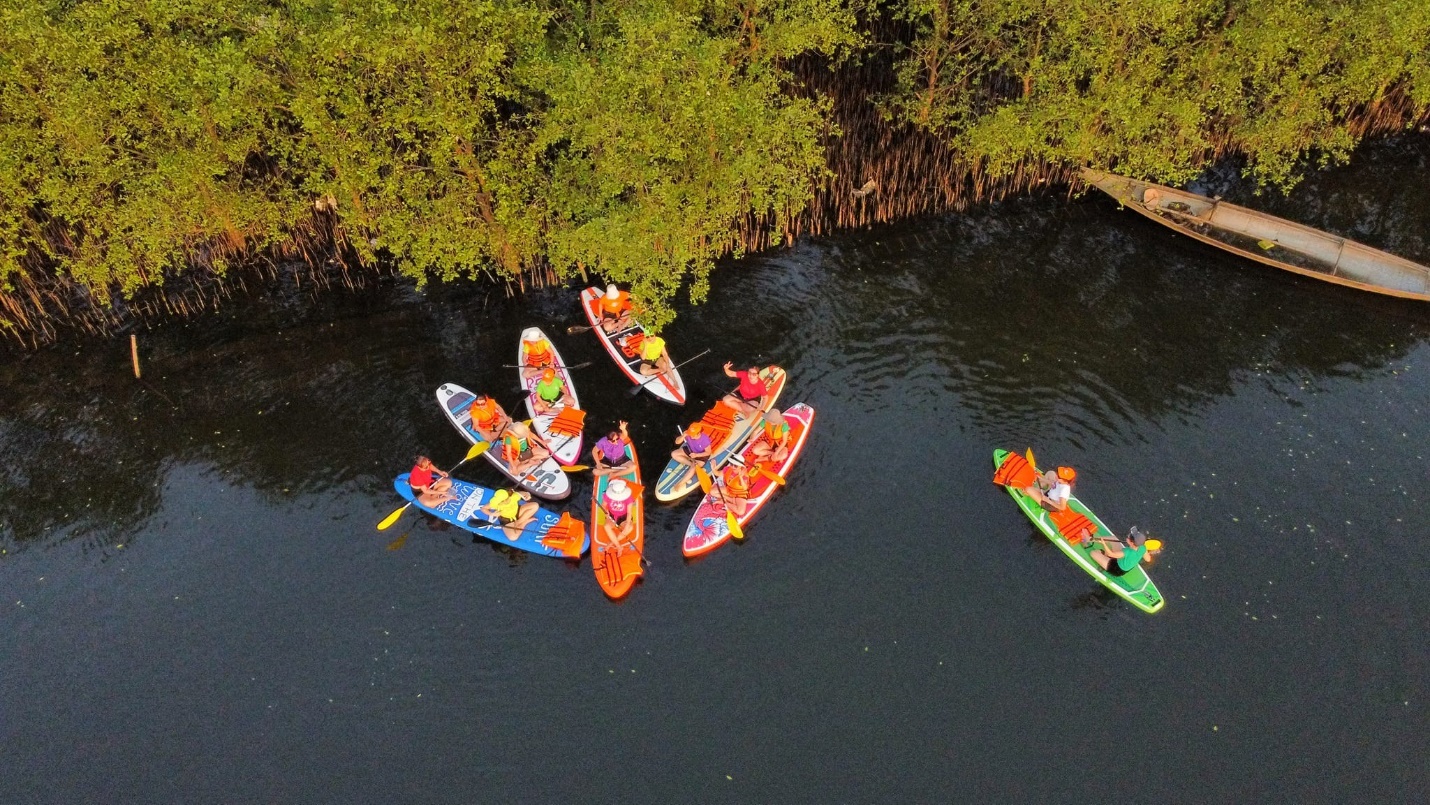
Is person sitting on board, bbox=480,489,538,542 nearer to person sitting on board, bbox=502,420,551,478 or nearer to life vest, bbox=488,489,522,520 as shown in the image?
life vest, bbox=488,489,522,520

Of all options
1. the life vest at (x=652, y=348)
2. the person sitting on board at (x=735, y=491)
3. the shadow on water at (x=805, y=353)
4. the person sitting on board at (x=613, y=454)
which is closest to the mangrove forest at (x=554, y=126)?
the life vest at (x=652, y=348)

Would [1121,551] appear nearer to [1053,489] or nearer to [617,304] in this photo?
[1053,489]

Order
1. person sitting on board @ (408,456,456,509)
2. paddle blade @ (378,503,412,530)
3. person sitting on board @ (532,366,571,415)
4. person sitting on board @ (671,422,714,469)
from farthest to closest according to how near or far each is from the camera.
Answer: person sitting on board @ (532,366,571,415) < person sitting on board @ (671,422,714,469) < person sitting on board @ (408,456,456,509) < paddle blade @ (378,503,412,530)

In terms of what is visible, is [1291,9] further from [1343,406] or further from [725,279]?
[725,279]

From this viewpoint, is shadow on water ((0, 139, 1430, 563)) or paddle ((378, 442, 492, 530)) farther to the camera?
shadow on water ((0, 139, 1430, 563))

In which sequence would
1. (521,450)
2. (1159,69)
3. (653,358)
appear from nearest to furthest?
(521,450) → (653,358) → (1159,69)

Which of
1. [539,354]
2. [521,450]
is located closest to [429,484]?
[521,450]

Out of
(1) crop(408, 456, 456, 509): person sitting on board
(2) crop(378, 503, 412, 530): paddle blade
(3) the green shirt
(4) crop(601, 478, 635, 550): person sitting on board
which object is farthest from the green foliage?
(2) crop(378, 503, 412, 530): paddle blade
